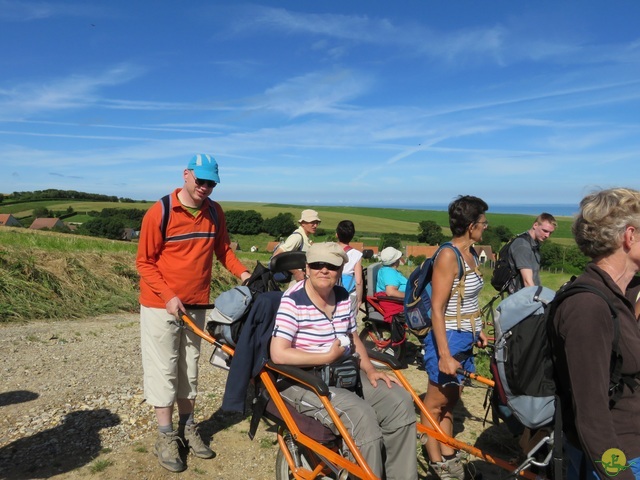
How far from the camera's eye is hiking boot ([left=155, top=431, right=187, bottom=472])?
4.00 meters

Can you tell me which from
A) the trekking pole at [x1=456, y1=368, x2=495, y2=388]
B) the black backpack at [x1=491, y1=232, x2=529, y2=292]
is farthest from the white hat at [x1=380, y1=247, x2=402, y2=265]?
the trekking pole at [x1=456, y1=368, x2=495, y2=388]

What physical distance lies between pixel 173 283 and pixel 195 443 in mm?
1510

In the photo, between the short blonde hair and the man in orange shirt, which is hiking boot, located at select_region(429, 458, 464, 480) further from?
the short blonde hair

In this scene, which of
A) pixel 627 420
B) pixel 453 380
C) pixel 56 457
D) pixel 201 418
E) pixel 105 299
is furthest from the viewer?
pixel 105 299

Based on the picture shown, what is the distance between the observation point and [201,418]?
5.10m

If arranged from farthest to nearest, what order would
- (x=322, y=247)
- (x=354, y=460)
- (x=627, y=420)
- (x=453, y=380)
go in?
(x=453, y=380)
(x=322, y=247)
(x=354, y=460)
(x=627, y=420)

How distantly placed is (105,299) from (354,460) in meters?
8.58

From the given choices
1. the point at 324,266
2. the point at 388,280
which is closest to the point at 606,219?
the point at 324,266

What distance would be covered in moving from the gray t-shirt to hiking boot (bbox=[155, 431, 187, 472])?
4788 mm

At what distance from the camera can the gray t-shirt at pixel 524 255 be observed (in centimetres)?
652

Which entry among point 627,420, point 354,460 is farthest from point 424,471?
point 627,420

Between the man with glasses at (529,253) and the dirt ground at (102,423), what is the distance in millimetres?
1687

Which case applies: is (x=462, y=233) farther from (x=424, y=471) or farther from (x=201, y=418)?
(x=201, y=418)

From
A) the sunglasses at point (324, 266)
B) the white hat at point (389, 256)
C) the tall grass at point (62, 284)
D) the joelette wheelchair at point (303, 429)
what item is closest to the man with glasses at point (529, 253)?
the white hat at point (389, 256)
